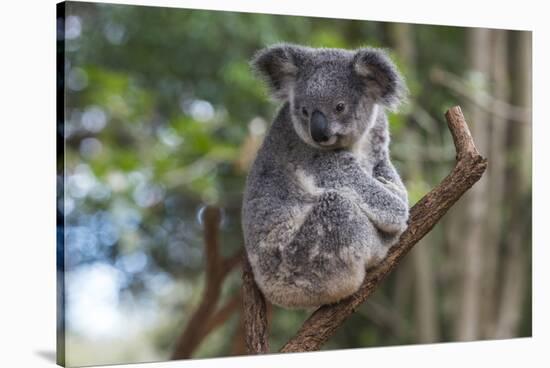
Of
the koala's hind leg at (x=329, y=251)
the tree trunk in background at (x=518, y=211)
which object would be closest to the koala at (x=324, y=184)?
the koala's hind leg at (x=329, y=251)

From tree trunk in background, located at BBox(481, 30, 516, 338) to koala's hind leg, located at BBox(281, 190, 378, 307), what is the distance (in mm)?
5189

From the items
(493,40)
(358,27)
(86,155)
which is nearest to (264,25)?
(358,27)

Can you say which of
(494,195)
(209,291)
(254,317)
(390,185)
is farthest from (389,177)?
(494,195)

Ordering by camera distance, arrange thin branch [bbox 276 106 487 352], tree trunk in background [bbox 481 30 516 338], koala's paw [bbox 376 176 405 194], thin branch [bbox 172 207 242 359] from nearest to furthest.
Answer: thin branch [bbox 276 106 487 352] → koala's paw [bbox 376 176 405 194] → thin branch [bbox 172 207 242 359] → tree trunk in background [bbox 481 30 516 338]

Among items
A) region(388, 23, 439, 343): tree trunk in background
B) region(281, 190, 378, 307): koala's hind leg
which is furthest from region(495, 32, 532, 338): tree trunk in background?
region(281, 190, 378, 307): koala's hind leg

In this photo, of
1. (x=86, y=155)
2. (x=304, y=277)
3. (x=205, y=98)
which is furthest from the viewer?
(x=205, y=98)

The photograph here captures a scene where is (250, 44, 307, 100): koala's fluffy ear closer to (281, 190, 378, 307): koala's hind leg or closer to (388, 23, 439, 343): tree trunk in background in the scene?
(281, 190, 378, 307): koala's hind leg

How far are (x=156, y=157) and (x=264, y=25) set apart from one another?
6.03 ft

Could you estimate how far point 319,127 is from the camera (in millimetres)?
3854

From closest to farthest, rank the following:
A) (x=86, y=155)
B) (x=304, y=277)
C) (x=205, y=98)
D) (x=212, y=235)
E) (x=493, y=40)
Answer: (x=304, y=277) < (x=212, y=235) < (x=86, y=155) < (x=205, y=98) < (x=493, y=40)

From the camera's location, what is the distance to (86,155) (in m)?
7.80

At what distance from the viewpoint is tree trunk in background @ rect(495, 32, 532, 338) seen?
8062 millimetres

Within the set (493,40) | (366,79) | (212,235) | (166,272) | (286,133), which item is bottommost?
(166,272)

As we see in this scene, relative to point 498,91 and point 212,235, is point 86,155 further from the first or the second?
point 498,91
